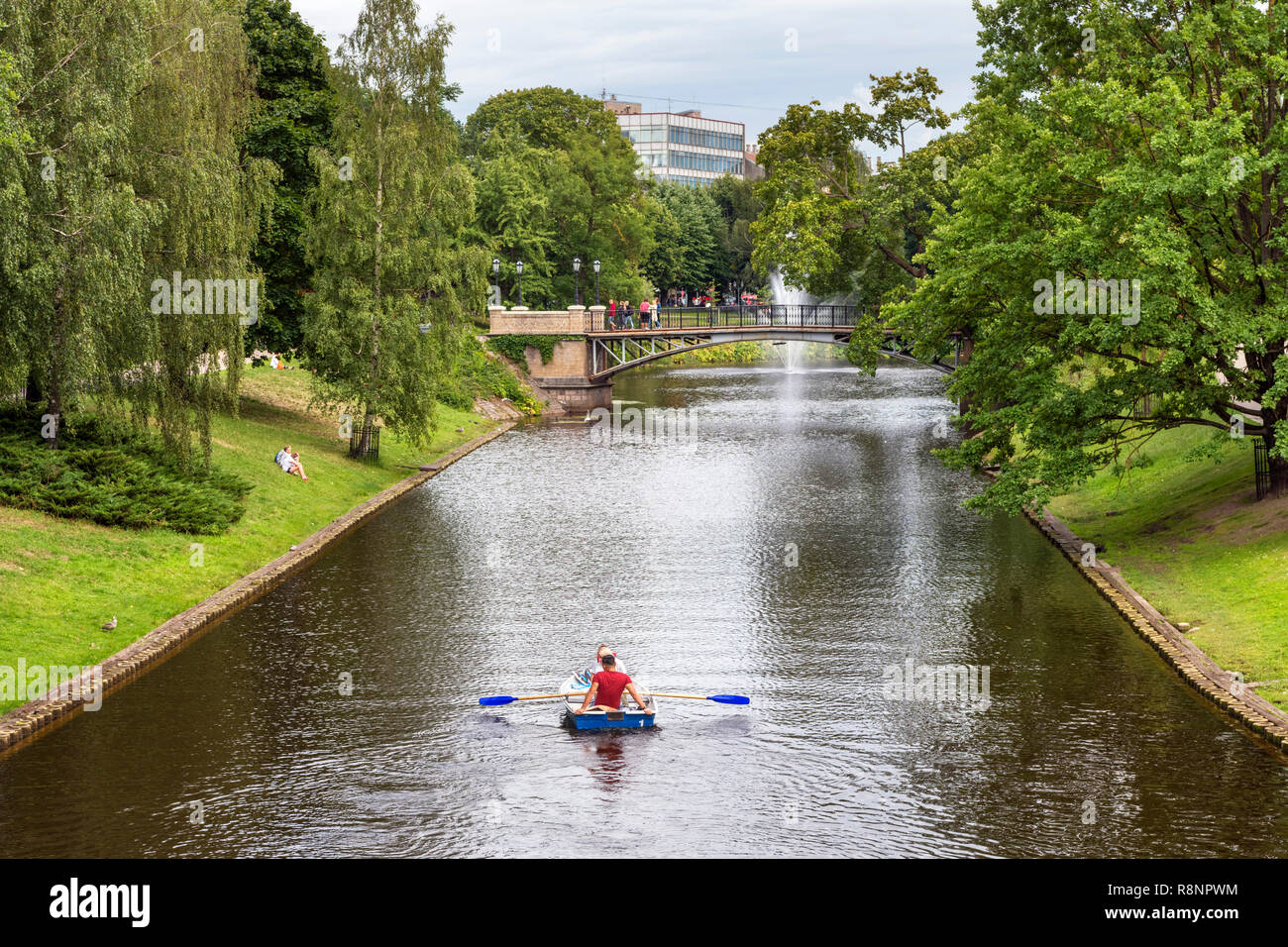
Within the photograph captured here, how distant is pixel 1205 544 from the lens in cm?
3017

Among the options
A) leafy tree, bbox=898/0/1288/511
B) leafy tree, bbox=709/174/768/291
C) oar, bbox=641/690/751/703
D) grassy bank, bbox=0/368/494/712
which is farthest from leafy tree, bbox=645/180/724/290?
oar, bbox=641/690/751/703

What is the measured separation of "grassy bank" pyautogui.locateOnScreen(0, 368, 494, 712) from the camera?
78.1 ft

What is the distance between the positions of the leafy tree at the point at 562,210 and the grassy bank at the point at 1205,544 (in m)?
57.3

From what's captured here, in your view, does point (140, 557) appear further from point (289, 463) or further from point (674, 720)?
point (674, 720)

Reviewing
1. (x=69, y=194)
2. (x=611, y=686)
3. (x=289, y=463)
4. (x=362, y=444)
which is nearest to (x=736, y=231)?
(x=362, y=444)

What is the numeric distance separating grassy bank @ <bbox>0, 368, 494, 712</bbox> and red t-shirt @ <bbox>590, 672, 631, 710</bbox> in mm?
9431

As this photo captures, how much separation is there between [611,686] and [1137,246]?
53.3ft

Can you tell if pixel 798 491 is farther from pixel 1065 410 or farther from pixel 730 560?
pixel 1065 410

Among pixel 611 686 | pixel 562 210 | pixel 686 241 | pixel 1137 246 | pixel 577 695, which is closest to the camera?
pixel 611 686

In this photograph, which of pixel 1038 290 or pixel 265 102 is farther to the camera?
pixel 265 102

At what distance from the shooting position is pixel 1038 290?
3153 cm

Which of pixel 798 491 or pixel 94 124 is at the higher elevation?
pixel 94 124
